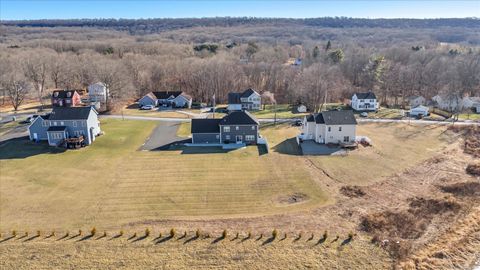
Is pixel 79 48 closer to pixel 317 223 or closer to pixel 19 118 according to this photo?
pixel 19 118

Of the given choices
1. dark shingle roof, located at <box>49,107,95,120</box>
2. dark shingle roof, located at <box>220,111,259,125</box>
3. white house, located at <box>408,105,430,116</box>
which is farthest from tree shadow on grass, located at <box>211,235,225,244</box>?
white house, located at <box>408,105,430,116</box>

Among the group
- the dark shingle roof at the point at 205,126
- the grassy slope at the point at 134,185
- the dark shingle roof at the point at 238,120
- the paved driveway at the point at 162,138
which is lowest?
the grassy slope at the point at 134,185

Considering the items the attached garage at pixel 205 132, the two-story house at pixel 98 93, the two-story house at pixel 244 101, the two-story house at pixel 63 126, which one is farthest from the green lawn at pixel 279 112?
the two-story house at pixel 98 93

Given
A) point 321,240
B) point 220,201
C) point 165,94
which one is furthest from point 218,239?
point 165,94

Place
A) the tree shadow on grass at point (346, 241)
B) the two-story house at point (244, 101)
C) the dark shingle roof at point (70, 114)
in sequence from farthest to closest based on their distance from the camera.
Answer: the two-story house at point (244, 101) < the dark shingle roof at point (70, 114) < the tree shadow on grass at point (346, 241)

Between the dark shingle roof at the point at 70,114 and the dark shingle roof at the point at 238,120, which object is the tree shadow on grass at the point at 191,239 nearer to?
the dark shingle roof at the point at 238,120

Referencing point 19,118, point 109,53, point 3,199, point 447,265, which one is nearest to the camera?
point 447,265

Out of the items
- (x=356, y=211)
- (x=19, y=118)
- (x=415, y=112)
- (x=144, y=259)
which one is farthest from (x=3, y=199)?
(x=415, y=112)
